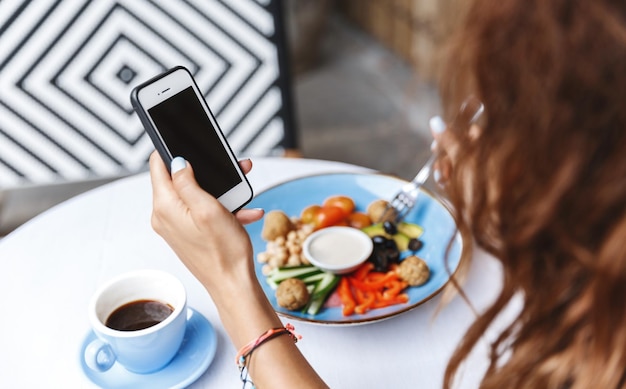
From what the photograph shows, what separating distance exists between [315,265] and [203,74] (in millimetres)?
1317

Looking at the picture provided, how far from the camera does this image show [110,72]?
205 cm

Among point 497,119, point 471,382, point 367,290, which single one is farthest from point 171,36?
point 497,119

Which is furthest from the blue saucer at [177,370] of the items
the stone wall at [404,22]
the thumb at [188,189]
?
the stone wall at [404,22]

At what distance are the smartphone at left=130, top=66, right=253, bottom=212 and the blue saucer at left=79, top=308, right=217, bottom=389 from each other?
18 centimetres

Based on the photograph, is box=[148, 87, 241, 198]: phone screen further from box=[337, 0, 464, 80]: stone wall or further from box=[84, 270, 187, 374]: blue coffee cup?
box=[337, 0, 464, 80]: stone wall

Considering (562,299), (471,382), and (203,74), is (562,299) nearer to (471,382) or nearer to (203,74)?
(471,382)

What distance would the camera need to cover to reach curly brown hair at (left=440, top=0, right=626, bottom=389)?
468 mm

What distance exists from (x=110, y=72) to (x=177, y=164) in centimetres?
141

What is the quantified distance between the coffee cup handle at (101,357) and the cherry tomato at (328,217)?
14.9 inches

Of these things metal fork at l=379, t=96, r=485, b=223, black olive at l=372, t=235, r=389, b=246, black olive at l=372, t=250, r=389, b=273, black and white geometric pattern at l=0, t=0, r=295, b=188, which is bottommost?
black and white geometric pattern at l=0, t=0, r=295, b=188

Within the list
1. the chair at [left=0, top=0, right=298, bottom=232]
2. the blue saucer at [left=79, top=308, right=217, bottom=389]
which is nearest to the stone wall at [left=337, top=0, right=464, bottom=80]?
the chair at [left=0, top=0, right=298, bottom=232]

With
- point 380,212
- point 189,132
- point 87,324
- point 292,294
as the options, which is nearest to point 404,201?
point 380,212

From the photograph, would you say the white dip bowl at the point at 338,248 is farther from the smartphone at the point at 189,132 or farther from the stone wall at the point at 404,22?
the stone wall at the point at 404,22

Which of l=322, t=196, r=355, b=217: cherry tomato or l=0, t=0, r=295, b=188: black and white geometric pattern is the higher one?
l=322, t=196, r=355, b=217: cherry tomato
